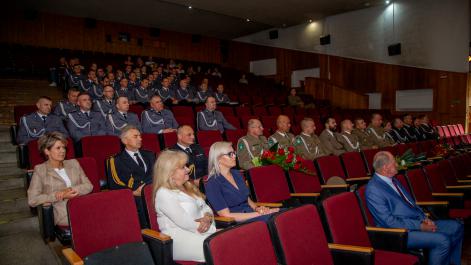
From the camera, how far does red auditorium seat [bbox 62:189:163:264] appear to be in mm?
1518

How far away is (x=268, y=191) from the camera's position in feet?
8.22

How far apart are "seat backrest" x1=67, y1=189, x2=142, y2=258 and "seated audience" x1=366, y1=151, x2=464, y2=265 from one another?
4.53 feet

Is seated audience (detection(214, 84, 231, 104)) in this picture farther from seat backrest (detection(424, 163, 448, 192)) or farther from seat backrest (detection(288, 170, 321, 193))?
seat backrest (detection(424, 163, 448, 192))

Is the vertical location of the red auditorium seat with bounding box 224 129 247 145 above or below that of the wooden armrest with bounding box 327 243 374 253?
above

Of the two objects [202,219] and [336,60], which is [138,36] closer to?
[336,60]

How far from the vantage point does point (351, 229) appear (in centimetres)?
178

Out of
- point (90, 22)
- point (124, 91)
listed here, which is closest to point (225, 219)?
point (124, 91)

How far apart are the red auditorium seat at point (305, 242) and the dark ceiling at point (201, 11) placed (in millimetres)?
7581

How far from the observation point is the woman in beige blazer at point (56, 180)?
1.98 meters

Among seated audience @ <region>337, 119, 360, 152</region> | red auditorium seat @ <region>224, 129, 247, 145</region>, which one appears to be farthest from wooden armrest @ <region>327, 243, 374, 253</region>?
seated audience @ <region>337, 119, 360, 152</region>

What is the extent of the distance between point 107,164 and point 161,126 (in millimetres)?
1890

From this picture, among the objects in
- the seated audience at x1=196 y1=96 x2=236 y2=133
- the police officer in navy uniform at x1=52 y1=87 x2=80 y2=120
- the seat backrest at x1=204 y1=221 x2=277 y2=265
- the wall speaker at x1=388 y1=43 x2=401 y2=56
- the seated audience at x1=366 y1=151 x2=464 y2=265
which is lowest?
the seated audience at x1=366 y1=151 x2=464 y2=265

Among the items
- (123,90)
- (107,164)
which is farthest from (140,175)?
(123,90)

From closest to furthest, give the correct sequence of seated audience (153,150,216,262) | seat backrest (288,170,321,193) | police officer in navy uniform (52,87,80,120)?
1. seated audience (153,150,216,262)
2. seat backrest (288,170,321,193)
3. police officer in navy uniform (52,87,80,120)
